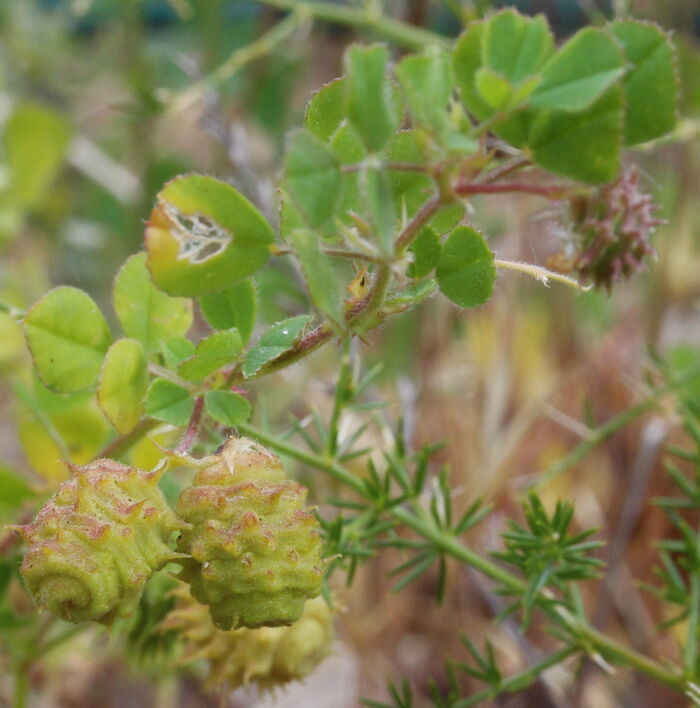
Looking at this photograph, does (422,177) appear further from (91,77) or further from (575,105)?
(91,77)

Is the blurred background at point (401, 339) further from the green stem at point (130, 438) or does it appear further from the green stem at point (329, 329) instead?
the green stem at point (329, 329)

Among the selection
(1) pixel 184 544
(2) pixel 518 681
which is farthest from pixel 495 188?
(2) pixel 518 681

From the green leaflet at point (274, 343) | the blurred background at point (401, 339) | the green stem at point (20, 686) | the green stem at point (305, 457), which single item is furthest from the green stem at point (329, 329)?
the green stem at point (20, 686)

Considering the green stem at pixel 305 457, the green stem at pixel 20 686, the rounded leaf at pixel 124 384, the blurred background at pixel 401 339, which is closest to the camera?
the rounded leaf at pixel 124 384

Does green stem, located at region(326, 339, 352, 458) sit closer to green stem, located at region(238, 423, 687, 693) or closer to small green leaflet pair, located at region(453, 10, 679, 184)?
green stem, located at region(238, 423, 687, 693)

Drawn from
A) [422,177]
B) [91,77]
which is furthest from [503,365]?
[91,77]

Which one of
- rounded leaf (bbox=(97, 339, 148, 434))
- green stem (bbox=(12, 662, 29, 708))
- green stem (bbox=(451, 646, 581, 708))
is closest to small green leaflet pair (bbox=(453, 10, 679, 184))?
rounded leaf (bbox=(97, 339, 148, 434))
